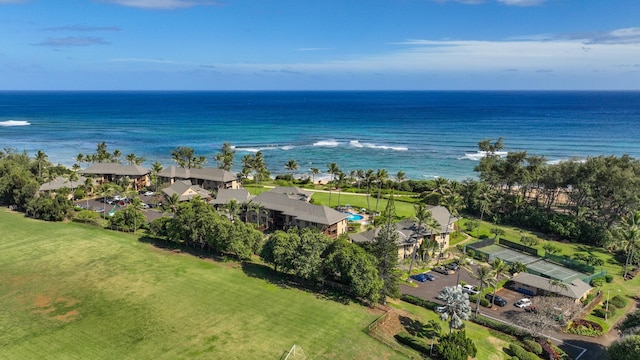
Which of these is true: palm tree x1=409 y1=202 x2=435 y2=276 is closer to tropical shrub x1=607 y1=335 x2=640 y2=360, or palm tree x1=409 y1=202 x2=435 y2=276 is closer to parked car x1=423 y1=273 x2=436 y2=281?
parked car x1=423 y1=273 x2=436 y2=281

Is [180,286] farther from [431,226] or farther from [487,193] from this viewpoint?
[487,193]

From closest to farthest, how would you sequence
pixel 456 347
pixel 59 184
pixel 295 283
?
pixel 456 347 < pixel 295 283 < pixel 59 184

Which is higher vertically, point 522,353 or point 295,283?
point 295,283

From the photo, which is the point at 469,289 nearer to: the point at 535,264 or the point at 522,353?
the point at 522,353

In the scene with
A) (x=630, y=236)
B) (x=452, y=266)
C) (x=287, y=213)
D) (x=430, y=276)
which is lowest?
(x=430, y=276)

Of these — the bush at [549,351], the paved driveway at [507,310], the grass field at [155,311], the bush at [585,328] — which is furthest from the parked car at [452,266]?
the grass field at [155,311]

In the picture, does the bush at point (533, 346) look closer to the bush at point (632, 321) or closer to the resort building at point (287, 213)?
the bush at point (632, 321)

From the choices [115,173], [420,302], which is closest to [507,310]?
[420,302]
